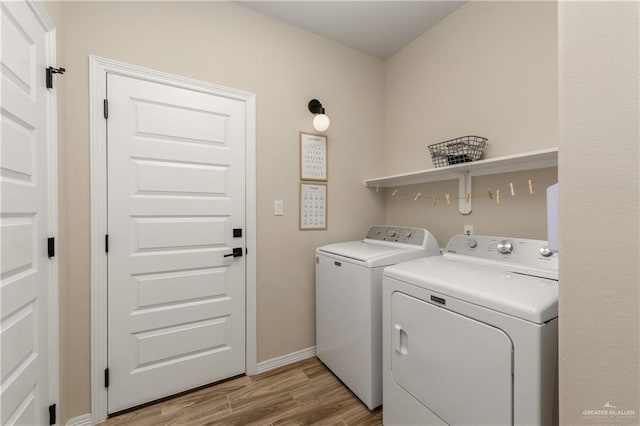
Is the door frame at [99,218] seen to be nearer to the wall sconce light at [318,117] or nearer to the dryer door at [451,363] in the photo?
the wall sconce light at [318,117]

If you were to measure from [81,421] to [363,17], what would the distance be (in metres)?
3.14

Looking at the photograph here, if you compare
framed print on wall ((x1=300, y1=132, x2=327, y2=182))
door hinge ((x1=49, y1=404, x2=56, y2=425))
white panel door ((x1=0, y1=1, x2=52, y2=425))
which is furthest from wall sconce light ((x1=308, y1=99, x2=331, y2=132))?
door hinge ((x1=49, y1=404, x2=56, y2=425))

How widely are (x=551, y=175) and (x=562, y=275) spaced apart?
1.16m

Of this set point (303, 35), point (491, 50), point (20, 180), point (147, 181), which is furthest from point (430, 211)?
point (20, 180)

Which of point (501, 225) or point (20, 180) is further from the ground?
point (20, 180)

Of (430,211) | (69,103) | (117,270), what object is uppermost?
(69,103)

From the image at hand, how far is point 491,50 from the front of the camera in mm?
1741

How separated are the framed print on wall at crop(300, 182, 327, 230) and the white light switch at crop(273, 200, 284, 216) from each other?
16cm

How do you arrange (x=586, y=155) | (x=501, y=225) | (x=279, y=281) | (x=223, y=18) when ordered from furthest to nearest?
(x=279, y=281), (x=223, y=18), (x=501, y=225), (x=586, y=155)

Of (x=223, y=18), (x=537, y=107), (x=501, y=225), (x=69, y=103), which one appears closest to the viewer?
(x=69, y=103)

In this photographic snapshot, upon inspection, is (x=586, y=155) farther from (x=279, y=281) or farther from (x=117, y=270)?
(x=117, y=270)

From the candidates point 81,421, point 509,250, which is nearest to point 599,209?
point 509,250

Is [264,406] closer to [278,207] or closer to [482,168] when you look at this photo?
→ [278,207]

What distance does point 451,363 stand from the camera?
1.07m
